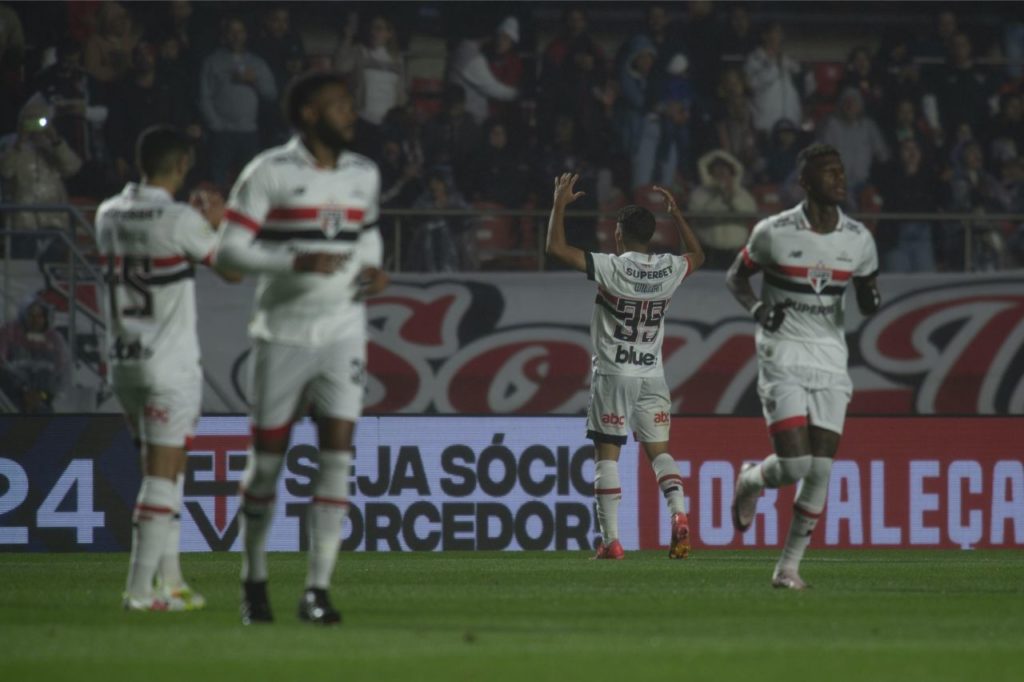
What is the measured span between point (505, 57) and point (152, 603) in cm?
→ 1221

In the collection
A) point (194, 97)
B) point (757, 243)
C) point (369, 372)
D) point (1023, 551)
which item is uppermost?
point (194, 97)

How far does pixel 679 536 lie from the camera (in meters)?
12.0

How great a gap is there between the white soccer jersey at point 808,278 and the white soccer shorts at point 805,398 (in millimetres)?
60

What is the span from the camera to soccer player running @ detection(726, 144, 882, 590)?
29.6 ft

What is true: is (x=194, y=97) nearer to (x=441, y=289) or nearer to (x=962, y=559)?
→ (x=441, y=289)

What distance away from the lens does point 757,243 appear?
30.2ft

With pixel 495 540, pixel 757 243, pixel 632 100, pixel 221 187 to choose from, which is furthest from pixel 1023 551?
pixel 221 187

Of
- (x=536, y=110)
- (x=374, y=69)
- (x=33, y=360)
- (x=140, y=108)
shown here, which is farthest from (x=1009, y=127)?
(x=33, y=360)

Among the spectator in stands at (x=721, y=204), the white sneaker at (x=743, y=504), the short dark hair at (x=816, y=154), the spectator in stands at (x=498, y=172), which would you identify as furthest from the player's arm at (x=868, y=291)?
the spectator in stands at (x=498, y=172)

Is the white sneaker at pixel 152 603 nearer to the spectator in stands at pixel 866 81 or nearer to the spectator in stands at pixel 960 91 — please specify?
the spectator in stands at pixel 866 81

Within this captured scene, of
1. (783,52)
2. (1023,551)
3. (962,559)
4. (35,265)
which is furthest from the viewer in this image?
(783,52)

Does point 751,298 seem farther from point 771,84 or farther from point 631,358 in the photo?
point 771,84

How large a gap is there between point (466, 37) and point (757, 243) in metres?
10.7

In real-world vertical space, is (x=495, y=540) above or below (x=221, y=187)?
below
